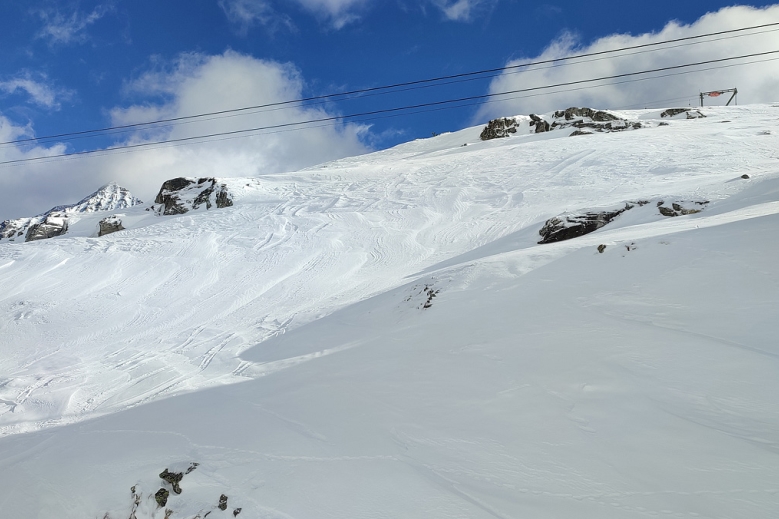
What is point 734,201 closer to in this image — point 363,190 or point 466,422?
point 466,422

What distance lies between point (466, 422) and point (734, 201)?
9.87 meters

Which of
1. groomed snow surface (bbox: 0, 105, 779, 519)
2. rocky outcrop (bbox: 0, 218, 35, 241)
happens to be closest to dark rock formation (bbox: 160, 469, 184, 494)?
groomed snow surface (bbox: 0, 105, 779, 519)

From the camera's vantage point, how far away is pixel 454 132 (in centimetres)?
4141

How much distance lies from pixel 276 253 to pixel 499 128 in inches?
1098

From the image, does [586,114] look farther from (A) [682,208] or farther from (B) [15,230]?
(B) [15,230]

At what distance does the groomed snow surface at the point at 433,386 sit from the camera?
10.7 ft

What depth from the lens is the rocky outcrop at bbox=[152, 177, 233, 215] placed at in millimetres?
23969

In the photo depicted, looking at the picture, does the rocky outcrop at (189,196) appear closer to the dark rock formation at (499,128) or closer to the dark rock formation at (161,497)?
the dark rock formation at (161,497)

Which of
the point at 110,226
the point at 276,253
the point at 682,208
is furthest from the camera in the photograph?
the point at 110,226

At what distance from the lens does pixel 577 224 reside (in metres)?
11.0

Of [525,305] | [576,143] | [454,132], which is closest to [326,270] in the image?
[525,305]

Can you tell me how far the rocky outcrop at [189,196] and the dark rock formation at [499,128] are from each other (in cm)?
2262

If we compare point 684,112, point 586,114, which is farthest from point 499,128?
point 684,112

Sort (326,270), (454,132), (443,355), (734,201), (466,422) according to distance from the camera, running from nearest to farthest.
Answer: (466,422), (443,355), (734,201), (326,270), (454,132)
